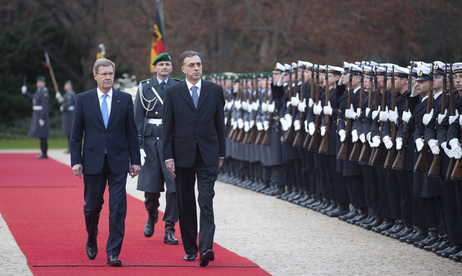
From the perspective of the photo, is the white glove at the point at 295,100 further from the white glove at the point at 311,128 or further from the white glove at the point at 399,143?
the white glove at the point at 399,143

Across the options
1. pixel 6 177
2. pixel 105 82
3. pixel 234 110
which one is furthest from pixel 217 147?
pixel 6 177

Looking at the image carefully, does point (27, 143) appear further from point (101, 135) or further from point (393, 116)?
point (101, 135)

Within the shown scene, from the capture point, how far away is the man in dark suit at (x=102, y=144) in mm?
8562

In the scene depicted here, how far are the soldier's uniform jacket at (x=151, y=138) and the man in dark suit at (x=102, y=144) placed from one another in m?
1.21

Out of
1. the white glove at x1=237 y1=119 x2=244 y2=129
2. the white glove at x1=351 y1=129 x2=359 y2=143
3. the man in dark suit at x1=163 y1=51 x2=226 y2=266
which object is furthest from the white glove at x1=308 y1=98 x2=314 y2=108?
the man in dark suit at x1=163 y1=51 x2=226 y2=266

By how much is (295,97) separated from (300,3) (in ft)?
87.9

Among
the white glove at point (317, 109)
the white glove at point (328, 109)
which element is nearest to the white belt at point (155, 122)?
the white glove at point (328, 109)

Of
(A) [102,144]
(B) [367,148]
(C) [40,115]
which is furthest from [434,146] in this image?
(C) [40,115]

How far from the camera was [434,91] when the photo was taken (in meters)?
9.73

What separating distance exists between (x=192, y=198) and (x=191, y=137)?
0.56 m

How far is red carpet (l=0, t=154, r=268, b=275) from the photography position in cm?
821

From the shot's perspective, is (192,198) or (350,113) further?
(350,113)

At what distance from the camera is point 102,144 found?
8.59m

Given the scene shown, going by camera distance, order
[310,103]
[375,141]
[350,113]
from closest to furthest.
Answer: [375,141] < [350,113] < [310,103]
